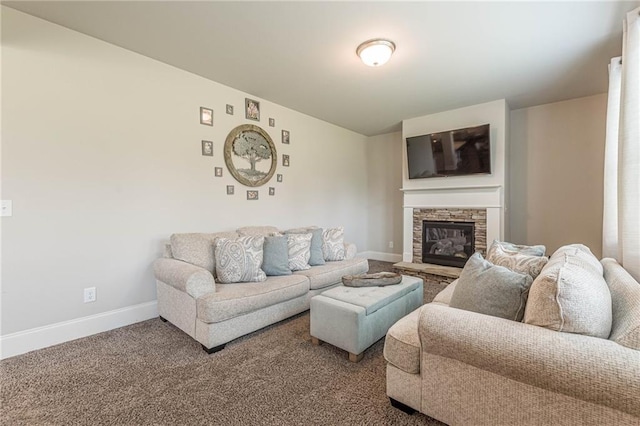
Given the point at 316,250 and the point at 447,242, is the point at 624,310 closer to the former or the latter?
the point at 316,250

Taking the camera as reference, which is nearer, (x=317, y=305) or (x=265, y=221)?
(x=317, y=305)

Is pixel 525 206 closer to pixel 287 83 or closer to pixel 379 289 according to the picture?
pixel 379 289

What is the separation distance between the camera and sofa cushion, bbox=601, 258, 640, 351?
988 mm

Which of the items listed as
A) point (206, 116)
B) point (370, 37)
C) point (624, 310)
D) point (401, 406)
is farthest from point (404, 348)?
point (206, 116)

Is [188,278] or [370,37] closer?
[188,278]

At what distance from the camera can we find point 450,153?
13.9 ft

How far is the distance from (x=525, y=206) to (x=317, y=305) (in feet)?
12.9

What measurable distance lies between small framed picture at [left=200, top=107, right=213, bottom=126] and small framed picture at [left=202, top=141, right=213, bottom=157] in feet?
0.73

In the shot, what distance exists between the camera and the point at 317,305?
216 centimetres

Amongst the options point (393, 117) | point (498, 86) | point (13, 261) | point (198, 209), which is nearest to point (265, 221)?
point (198, 209)

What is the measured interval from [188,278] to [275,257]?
90 centimetres

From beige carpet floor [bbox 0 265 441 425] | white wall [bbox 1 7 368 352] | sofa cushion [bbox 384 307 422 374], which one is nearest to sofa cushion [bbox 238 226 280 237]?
white wall [bbox 1 7 368 352]

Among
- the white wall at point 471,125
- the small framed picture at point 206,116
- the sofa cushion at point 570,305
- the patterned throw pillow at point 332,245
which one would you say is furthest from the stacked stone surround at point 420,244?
the small framed picture at point 206,116

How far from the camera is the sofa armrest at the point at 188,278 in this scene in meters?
2.17
